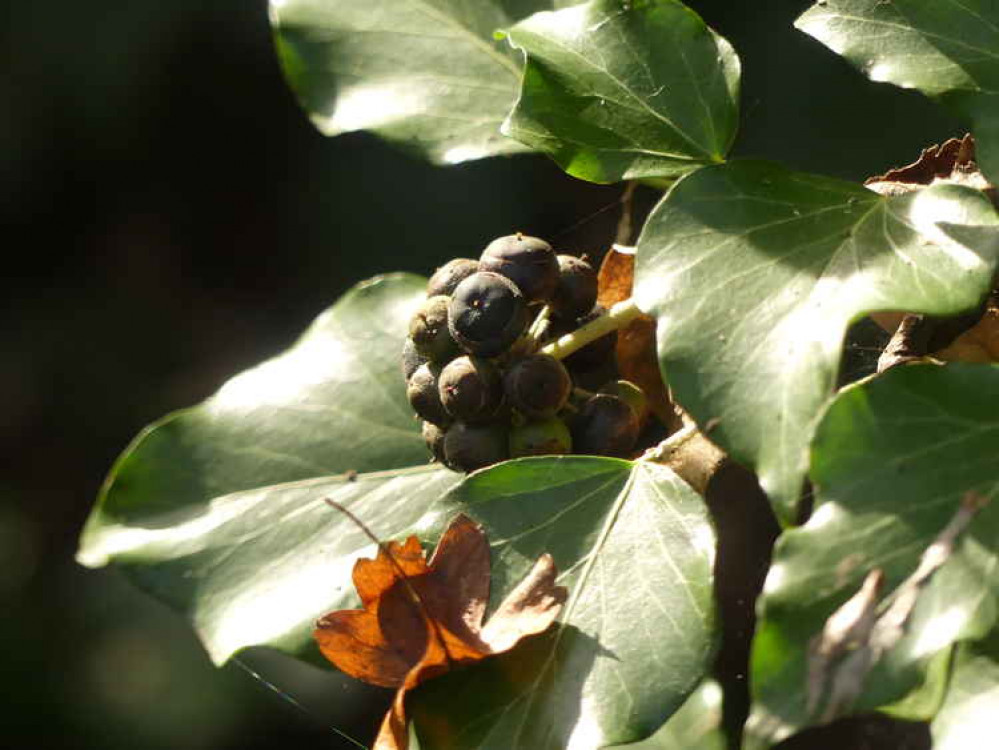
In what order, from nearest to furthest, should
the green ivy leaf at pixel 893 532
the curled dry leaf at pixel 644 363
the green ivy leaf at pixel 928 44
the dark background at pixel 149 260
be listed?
the green ivy leaf at pixel 893 532, the green ivy leaf at pixel 928 44, the curled dry leaf at pixel 644 363, the dark background at pixel 149 260

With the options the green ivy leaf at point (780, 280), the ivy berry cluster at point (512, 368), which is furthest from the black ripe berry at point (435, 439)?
the green ivy leaf at point (780, 280)

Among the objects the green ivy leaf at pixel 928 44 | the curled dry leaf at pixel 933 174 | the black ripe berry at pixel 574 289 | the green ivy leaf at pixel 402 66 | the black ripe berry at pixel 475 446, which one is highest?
the green ivy leaf at pixel 928 44

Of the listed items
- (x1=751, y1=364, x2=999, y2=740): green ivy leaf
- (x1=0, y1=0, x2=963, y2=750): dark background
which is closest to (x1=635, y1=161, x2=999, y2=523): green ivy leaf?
(x1=751, y1=364, x2=999, y2=740): green ivy leaf

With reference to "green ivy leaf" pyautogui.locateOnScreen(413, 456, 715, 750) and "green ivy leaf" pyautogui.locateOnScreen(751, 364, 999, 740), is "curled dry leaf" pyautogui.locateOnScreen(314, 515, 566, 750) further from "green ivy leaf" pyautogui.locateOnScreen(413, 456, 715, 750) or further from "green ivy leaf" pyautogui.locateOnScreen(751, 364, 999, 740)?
"green ivy leaf" pyautogui.locateOnScreen(751, 364, 999, 740)

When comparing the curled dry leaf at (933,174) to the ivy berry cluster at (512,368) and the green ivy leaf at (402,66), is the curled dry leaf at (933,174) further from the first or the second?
the green ivy leaf at (402,66)

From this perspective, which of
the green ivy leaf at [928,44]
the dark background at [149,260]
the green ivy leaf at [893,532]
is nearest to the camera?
the green ivy leaf at [893,532]

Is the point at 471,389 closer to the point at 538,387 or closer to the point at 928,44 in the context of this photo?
the point at 538,387

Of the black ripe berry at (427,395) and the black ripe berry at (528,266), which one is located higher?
the black ripe berry at (528,266)

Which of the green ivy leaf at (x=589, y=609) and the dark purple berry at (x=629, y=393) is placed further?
the dark purple berry at (x=629, y=393)

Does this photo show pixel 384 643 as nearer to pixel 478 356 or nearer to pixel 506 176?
pixel 478 356
